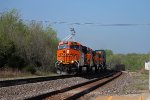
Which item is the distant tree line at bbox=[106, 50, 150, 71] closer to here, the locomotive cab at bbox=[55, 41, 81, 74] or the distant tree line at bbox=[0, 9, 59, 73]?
the distant tree line at bbox=[0, 9, 59, 73]

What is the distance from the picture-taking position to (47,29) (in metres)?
71.6

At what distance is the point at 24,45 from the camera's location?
2096 inches

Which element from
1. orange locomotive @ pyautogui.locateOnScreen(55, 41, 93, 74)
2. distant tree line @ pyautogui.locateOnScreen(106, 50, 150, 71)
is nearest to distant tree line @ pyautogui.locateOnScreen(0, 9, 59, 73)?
orange locomotive @ pyautogui.locateOnScreen(55, 41, 93, 74)

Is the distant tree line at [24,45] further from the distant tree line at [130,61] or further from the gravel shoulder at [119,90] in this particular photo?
the distant tree line at [130,61]

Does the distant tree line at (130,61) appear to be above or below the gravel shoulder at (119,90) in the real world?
above

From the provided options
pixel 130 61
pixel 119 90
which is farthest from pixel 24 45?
pixel 130 61

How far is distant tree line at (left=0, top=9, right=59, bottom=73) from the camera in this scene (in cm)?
4612

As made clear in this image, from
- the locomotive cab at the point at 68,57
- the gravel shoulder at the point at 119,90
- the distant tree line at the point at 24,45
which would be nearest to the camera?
the gravel shoulder at the point at 119,90

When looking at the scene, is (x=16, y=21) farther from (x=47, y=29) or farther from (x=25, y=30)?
(x=47, y=29)

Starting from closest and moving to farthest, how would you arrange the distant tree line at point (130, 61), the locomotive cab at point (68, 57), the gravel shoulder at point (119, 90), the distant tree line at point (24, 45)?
the gravel shoulder at point (119, 90) → the locomotive cab at point (68, 57) → the distant tree line at point (24, 45) → the distant tree line at point (130, 61)

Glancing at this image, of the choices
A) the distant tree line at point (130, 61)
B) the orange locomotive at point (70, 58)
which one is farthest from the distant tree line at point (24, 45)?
the distant tree line at point (130, 61)

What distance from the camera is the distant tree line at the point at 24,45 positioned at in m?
46.1

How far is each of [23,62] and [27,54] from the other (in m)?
3.72

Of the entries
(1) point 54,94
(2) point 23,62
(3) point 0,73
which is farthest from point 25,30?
(1) point 54,94
